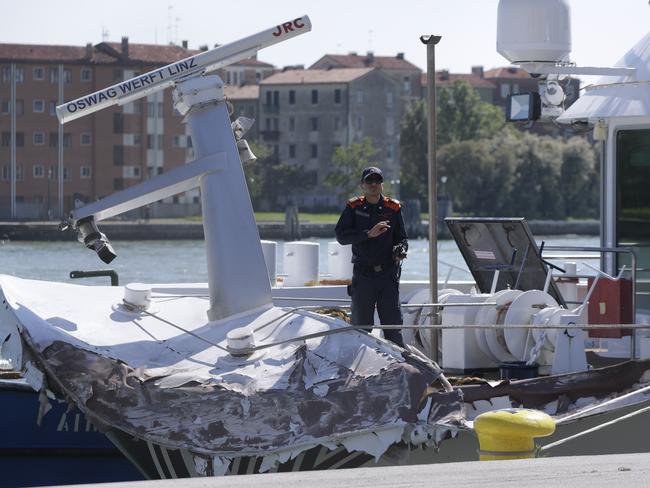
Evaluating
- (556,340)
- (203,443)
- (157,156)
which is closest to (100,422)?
(203,443)

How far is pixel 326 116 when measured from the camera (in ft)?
406

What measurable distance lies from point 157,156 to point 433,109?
9212 cm

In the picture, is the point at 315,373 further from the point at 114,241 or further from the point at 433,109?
the point at 114,241

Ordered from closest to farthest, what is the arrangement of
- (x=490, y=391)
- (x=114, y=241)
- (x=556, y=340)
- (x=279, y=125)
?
(x=490, y=391) < (x=556, y=340) < (x=114, y=241) < (x=279, y=125)

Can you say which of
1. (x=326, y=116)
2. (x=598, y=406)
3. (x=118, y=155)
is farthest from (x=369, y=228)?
(x=326, y=116)

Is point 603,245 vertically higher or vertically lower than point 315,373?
higher

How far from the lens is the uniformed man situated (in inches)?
358

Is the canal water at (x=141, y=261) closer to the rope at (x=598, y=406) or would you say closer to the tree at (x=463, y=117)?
the rope at (x=598, y=406)

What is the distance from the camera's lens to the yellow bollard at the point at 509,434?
770 cm

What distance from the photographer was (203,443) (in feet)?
26.1

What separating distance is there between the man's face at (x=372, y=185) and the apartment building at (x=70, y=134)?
88893mm

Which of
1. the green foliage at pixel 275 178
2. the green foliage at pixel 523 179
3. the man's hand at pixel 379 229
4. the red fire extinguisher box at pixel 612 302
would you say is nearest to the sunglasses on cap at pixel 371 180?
the man's hand at pixel 379 229

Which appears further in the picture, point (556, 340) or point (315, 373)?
point (556, 340)

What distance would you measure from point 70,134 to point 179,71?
9031cm
